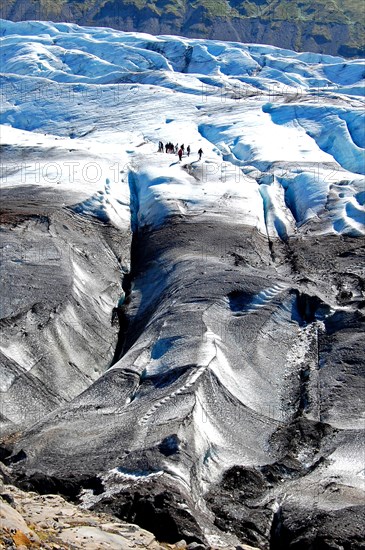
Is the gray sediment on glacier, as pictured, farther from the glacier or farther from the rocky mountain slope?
the rocky mountain slope

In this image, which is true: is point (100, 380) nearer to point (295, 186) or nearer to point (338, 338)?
point (338, 338)

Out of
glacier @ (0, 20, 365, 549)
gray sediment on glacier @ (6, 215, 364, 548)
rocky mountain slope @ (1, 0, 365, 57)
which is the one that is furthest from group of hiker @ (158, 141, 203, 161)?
rocky mountain slope @ (1, 0, 365, 57)

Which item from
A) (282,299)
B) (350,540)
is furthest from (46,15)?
(350,540)

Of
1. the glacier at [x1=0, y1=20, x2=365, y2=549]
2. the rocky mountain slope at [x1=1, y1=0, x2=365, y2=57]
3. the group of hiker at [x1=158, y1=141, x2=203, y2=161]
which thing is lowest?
the rocky mountain slope at [x1=1, y1=0, x2=365, y2=57]

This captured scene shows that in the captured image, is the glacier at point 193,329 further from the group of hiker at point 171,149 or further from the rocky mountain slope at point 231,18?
the rocky mountain slope at point 231,18

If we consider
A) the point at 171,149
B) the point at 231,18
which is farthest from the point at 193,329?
the point at 231,18

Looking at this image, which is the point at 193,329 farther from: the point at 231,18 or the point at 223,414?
the point at 231,18
